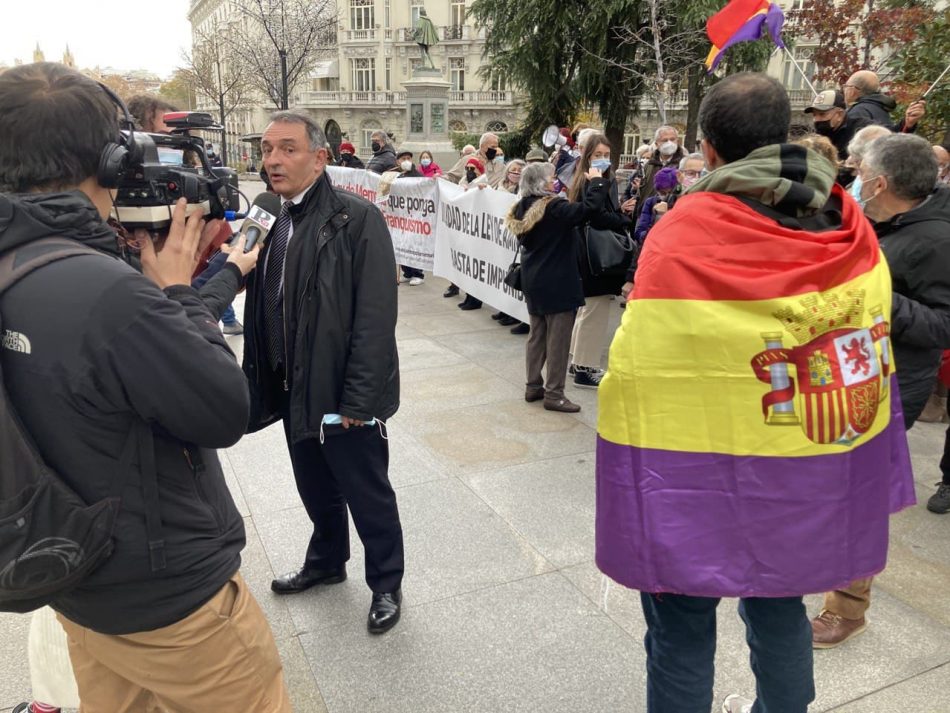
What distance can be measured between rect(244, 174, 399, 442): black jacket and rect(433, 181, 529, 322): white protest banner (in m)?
4.34

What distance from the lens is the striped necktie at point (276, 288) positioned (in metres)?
2.88

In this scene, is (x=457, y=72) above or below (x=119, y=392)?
A: above

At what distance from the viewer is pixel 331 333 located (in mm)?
2734

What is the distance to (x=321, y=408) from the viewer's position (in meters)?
2.77

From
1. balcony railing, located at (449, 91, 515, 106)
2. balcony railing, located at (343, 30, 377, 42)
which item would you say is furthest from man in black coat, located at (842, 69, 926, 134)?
balcony railing, located at (343, 30, 377, 42)

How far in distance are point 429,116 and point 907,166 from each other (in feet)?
77.4

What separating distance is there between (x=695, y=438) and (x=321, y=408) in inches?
58.4

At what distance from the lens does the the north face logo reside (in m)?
1.38

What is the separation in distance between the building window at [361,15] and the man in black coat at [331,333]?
62397 mm

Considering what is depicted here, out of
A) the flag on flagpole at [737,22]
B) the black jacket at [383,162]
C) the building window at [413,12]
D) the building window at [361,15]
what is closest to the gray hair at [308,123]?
the flag on flagpole at [737,22]

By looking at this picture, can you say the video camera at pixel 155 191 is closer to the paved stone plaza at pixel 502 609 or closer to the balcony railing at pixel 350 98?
the paved stone plaza at pixel 502 609

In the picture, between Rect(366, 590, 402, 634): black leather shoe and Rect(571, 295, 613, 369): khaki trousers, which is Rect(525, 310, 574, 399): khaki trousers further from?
Rect(366, 590, 402, 634): black leather shoe

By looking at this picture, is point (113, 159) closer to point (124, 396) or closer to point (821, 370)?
point (124, 396)

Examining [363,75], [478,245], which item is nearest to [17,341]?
[478,245]
